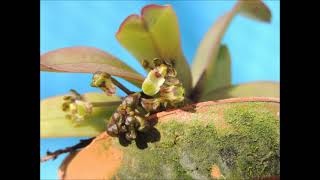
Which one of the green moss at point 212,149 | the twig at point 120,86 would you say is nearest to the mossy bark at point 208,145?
the green moss at point 212,149

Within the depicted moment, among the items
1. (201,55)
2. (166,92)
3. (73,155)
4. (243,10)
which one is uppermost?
(243,10)

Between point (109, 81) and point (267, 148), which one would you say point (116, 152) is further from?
point (267, 148)

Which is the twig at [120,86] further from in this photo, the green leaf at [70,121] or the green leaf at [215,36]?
the green leaf at [215,36]

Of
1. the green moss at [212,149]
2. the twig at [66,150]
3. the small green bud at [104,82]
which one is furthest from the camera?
the twig at [66,150]

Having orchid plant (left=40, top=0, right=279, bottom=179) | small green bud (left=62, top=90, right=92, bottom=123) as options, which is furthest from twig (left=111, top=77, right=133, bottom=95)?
small green bud (left=62, top=90, right=92, bottom=123)
